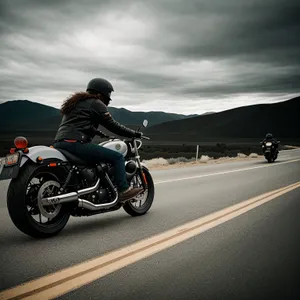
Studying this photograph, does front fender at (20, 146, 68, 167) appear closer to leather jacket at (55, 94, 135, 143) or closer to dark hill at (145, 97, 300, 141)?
leather jacket at (55, 94, 135, 143)

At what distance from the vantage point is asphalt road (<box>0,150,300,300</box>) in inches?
126

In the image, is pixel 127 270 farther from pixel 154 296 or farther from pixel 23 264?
pixel 23 264

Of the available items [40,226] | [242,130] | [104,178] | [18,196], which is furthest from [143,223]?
[242,130]

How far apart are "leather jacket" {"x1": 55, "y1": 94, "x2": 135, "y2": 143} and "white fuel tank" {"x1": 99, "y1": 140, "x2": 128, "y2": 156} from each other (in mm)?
447

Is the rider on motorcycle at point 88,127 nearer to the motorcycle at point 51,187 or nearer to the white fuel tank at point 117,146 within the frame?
the motorcycle at point 51,187

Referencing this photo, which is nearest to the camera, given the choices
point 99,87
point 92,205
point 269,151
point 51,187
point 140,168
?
point 51,187

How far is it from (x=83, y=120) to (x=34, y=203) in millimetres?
1335

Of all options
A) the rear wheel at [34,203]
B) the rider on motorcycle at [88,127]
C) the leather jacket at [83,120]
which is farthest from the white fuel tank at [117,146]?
the rear wheel at [34,203]

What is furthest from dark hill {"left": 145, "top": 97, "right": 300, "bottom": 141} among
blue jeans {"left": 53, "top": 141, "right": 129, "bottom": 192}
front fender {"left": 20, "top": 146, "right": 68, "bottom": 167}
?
front fender {"left": 20, "top": 146, "right": 68, "bottom": 167}

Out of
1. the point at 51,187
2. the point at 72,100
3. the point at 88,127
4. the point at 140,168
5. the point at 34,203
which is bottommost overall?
the point at 34,203

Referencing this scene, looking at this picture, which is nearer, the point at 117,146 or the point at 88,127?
the point at 88,127

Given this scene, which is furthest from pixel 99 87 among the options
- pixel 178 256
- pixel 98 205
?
pixel 178 256

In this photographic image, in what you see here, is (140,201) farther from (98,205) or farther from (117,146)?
(98,205)

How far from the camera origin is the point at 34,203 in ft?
14.9
